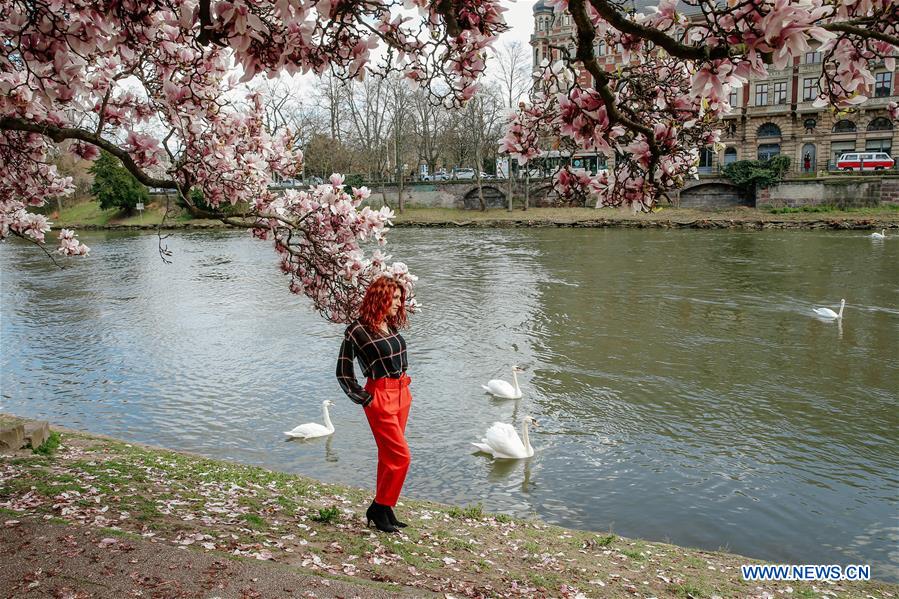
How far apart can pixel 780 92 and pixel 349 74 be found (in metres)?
65.8

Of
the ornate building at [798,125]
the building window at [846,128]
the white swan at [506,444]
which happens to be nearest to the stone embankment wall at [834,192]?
the ornate building at [798,125]

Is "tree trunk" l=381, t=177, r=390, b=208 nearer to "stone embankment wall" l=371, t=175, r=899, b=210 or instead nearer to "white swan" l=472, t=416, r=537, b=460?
"stone embankment wall" l=371, t=175, r=899, b=210

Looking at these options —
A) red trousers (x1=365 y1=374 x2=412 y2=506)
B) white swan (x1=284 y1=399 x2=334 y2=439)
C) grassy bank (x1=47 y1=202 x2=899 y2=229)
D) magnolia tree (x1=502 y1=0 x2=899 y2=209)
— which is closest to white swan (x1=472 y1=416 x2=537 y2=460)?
white swan (x1=284 y1=399 x2=334 y2=439)

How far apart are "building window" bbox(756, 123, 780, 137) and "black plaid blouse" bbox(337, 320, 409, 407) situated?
65.3 metres

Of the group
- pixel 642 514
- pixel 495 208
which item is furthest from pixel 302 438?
pixel 495 208

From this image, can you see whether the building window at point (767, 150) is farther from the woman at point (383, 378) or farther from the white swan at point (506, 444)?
the woman at point (383, 378)

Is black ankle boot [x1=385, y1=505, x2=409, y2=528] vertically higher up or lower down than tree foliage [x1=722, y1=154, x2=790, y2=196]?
lower down

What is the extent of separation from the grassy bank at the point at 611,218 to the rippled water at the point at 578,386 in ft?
49.2

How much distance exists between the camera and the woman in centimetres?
604

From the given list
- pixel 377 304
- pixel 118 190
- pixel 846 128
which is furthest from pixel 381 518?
pixel 846 128

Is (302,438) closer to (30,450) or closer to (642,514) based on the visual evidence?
(30,450)

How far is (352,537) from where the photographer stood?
245 inches

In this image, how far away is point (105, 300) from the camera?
84.1 feet

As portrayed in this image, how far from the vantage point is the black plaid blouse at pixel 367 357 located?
608 cm
